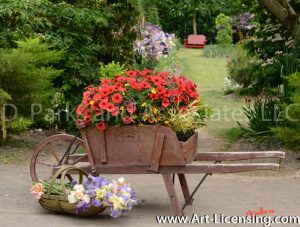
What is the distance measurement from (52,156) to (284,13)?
163 inches

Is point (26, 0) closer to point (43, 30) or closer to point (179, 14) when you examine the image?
point (43, 30)

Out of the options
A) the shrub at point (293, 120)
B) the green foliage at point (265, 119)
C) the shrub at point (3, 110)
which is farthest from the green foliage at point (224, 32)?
the shrub at point (3, 110)

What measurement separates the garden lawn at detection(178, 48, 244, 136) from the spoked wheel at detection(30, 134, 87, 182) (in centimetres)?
210

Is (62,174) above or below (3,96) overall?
below

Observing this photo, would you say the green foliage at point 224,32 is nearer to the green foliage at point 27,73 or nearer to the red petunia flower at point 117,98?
the green foliage at point 27,73

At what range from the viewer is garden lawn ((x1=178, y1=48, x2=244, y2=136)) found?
39.2ft

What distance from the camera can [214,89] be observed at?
1717 cm

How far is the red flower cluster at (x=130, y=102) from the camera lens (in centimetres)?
563

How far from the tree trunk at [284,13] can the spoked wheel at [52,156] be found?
3.66 metres

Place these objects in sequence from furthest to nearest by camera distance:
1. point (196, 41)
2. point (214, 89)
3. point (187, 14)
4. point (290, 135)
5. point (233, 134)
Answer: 1. point (187, 14)
2. point (196, 41)
3. point (214, 89)
4. point (233, 134)
5. point (290, 135)

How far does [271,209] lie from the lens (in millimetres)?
5969

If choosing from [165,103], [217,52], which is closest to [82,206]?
[165,103]

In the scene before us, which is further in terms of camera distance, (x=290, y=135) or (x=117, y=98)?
(x=290, y=135)

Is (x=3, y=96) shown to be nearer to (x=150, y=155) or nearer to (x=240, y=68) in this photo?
(x=150, y=155)
